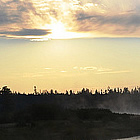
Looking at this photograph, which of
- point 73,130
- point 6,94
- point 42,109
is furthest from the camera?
point 6,94

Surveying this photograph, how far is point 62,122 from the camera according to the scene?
231ft

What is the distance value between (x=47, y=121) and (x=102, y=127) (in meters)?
10.8

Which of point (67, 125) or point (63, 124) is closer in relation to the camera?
Result: point (67, 125)

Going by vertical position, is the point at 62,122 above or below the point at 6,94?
below

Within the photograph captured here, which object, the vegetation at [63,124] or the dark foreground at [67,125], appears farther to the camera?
the vegetation at [63,124]

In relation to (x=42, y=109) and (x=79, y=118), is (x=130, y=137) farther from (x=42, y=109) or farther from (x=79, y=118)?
(x=42, y=109)

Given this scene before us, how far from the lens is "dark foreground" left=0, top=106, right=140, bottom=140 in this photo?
200 ft

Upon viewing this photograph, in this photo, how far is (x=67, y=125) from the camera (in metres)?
68.7

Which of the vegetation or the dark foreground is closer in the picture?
the dark foreground

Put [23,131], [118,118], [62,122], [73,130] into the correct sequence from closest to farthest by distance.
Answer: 1. [23,131]
2. [73,130]
3. [62,122]
4. [118,118]

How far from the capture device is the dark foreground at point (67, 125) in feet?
200

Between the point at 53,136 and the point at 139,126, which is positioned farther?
the point at 139,126

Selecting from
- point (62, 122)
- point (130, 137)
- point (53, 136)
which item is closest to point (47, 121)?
point (62, 122)

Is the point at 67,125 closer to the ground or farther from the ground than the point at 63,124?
closer to the ground
